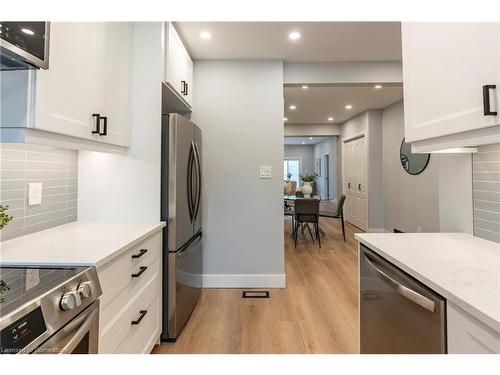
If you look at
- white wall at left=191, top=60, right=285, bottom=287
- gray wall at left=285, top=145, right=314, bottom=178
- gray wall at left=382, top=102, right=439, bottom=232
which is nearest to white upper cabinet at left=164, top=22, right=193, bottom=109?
white wall at left=191, top=60, right=285, bottom=287

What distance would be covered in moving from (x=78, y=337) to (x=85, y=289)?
152 millimetres

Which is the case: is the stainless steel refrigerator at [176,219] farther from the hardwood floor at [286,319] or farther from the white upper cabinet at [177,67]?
the white upper cabinet at [177,67]

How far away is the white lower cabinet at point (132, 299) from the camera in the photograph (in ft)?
3.59

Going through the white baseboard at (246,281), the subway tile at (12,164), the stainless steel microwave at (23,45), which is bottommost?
the white baseboard at (246,281)

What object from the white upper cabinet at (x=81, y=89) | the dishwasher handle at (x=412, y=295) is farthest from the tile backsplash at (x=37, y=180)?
the dishwasher handle at (x=412, y=295)

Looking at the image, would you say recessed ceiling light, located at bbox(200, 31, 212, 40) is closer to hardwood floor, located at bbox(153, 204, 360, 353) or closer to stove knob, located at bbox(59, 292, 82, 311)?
stove knob, located at bbox(59, 292, 82, 311)

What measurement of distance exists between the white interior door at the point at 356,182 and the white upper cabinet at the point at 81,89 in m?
5.02

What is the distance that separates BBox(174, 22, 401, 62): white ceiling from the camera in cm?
221

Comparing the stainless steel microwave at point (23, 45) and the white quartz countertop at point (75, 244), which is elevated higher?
the stainless steel microwave at point (23, 45)

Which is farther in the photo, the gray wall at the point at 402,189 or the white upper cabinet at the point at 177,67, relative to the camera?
the gray wall at the point at 402,189

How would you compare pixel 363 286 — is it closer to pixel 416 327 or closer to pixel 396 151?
pixel 416 327

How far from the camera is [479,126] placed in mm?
917

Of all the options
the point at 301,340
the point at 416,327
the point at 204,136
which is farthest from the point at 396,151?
the point at 416,327

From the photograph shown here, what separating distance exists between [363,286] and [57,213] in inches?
74.6
